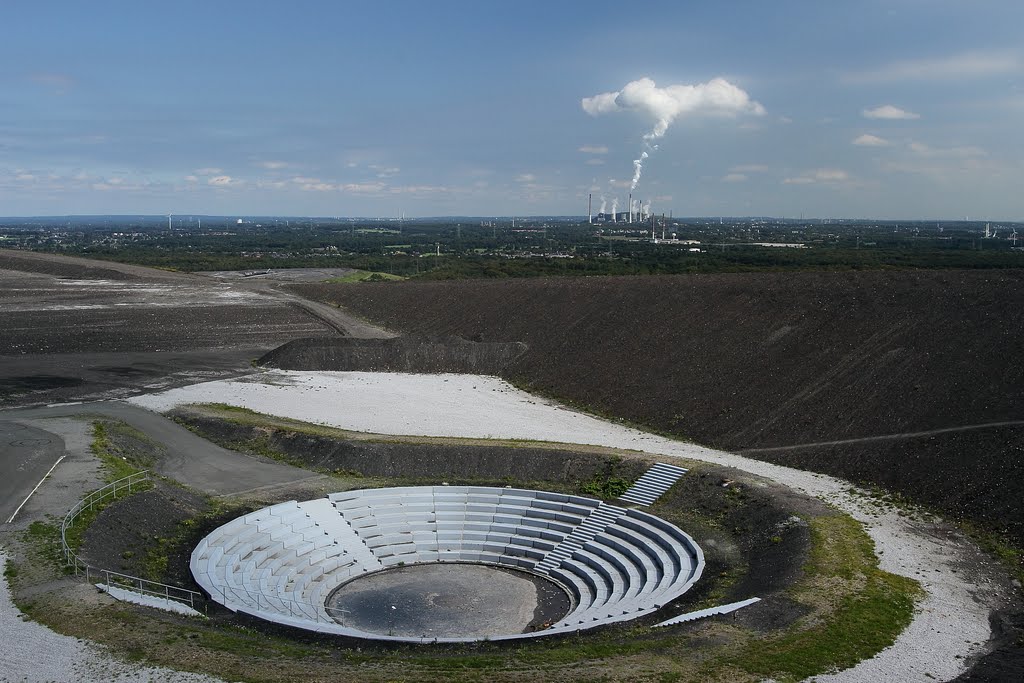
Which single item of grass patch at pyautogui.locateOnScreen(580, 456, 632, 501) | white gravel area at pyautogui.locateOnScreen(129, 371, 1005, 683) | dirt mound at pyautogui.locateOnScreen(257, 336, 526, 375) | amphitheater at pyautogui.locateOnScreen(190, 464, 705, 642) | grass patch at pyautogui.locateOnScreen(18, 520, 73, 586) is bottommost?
amphitheater at pyautogui.locateOnScreen(190, 464, 705, 642)

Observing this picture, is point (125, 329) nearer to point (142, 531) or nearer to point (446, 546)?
point (142, 531)

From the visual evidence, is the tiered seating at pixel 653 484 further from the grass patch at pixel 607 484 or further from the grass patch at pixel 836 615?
the grass patch at pixel 836 615

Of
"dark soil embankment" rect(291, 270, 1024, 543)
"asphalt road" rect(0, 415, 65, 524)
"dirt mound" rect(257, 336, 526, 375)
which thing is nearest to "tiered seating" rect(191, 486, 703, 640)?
"asphalt road" rect(0, 415, 65, 524)

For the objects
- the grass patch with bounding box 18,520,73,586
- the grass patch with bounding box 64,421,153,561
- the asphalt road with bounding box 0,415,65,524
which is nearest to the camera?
the grass patch with bounding box 18,520,73,586

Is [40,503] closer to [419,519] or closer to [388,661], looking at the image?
[419,519]

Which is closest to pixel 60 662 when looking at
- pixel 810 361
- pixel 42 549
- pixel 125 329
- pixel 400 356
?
pixel 42 549

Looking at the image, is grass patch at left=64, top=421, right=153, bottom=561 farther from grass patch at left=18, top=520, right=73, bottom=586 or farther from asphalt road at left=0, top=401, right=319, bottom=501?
asphalt road at left=0, top=401, right=319, bottom=501


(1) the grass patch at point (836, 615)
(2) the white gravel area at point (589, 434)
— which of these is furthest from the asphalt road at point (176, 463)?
(1) the grass patch at point (836, 615)

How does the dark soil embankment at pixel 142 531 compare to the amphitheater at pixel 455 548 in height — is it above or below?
above
